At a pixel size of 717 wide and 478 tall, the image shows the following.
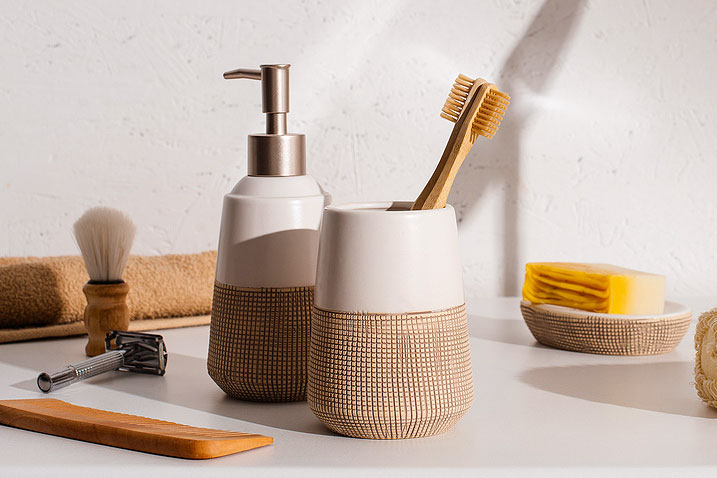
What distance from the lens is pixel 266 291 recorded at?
19.7 inches

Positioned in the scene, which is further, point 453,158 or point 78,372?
point 78,372

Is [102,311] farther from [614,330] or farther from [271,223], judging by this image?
[614,330]

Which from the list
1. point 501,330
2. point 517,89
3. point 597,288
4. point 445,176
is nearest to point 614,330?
point 597,288

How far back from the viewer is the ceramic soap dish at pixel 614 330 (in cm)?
65

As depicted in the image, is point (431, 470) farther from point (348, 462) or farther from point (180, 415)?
point (180, 415)

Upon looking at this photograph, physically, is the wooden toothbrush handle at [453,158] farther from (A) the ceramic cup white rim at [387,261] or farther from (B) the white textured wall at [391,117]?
(B) the white textured wall at [391,117]

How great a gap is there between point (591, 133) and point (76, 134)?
592 millimetres

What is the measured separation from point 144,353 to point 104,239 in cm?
10

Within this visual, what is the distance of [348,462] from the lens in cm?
40

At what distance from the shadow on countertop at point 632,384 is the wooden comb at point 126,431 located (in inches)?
9.2

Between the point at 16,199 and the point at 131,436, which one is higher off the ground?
the point at 16,199

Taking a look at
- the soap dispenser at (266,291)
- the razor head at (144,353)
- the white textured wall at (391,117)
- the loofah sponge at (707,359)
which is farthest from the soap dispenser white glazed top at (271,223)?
the white textured wall at (391,117)

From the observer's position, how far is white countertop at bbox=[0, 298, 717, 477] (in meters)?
0.39

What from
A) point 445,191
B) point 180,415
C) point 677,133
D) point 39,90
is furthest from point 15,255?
point 677,133
